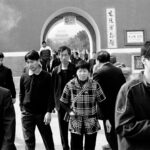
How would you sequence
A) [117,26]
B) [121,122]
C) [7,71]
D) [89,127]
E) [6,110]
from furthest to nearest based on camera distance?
[117,26], [7,71], [89,127], [6,110], [121,122]

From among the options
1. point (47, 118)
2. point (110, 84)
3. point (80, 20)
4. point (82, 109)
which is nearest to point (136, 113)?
point (82, 109)

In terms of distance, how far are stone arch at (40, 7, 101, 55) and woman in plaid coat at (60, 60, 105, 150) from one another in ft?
34.6

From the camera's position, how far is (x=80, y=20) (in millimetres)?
15188

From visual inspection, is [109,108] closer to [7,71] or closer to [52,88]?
[52,88]

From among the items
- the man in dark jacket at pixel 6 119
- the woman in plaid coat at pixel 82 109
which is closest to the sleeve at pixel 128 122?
the man in dark jacket at pixel 6 119

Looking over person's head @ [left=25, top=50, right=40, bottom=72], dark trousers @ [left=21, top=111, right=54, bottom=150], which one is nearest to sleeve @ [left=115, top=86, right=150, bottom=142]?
person's head @ [left=25, top=50, right=40, bottom=72]

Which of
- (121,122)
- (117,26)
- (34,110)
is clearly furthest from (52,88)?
(117,26)

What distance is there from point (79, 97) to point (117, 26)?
424 inches

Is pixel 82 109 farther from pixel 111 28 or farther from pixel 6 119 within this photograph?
pixel 111 28

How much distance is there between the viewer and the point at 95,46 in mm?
15555

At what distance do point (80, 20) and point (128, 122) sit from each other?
1314cm

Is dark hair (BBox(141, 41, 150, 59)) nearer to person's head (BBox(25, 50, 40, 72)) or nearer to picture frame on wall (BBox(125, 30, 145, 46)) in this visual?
person's head (BBox(25, 50, 40, 72))

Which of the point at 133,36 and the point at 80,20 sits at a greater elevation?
the point at 80,20

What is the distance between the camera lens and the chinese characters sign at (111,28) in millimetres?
14633
